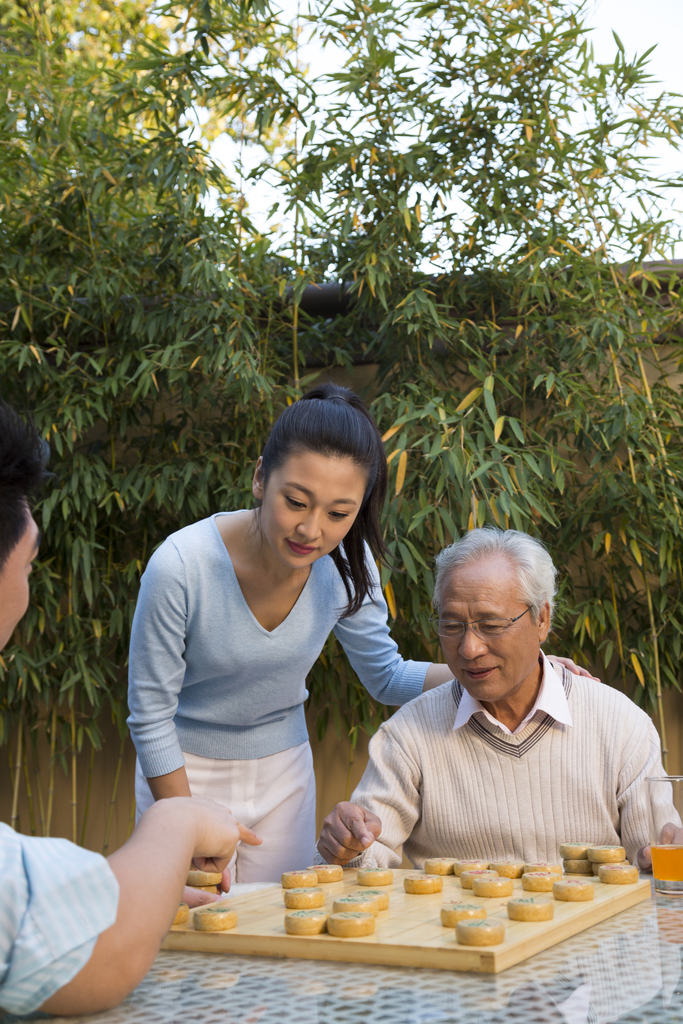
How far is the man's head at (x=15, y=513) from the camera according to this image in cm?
94

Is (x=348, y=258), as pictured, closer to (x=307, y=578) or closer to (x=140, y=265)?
(x=140, y=265)

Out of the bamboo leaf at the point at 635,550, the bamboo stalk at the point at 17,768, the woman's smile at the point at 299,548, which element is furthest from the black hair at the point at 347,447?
the bamboo stalk at the point at 17,768

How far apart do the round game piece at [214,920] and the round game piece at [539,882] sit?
1.36ft

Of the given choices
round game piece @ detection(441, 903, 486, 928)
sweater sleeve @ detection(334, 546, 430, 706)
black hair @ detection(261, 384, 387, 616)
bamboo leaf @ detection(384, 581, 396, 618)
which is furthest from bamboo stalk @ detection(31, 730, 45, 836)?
round game piece @ detection(441, 903, 486, 928)

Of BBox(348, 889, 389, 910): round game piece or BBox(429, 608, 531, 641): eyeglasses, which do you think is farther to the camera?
BBox(429, 608, 531, 641): eyeglasses

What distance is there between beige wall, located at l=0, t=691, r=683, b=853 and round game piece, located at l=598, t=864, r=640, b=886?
210 centimetres

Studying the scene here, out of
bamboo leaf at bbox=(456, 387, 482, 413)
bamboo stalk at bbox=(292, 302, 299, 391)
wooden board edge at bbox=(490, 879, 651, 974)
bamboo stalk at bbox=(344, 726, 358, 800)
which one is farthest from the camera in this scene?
bamboo stalk at bbox=(344, 726, 358, 800)

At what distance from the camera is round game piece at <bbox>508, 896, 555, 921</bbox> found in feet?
3.50

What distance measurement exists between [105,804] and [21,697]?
0.61 m

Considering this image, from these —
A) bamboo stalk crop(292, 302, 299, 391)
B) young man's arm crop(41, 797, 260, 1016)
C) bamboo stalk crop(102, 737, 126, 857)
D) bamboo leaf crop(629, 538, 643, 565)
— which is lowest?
bamboo stalk crop(102, 737, 126, 857)

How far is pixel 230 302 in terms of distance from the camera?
119 inches

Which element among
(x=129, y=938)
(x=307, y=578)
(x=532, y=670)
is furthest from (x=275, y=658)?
(x=129, y=938)

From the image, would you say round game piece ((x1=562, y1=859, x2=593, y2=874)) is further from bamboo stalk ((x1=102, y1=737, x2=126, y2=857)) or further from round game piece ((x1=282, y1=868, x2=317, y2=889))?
bamboo stalk ((x1=102, y1=737, x2=126, y2=857))

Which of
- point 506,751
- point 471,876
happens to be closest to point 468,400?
point 506,751
